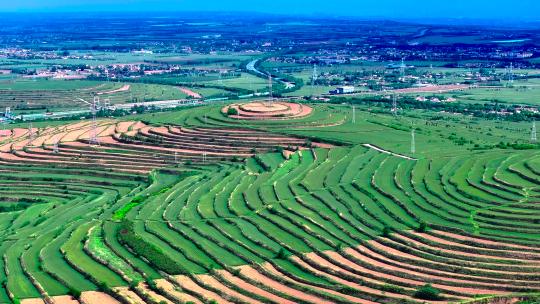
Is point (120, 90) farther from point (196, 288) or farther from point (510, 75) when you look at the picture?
point (196, 288)

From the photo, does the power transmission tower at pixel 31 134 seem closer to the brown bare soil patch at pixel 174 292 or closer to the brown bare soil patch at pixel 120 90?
the brown bare soil patch at pixel 120 90

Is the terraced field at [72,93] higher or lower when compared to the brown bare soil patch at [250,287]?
lower

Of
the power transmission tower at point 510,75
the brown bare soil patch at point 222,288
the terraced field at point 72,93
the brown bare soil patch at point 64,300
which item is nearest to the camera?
the brown bare soil patch at point 222,288

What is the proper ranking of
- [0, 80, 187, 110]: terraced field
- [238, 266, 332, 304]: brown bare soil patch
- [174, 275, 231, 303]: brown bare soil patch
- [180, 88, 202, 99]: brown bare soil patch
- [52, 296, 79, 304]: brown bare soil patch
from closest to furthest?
[238, 266, 332, 304]: brown bare soil patch → [174, 275, 231, 303]: brown bare soil patch → [52, 296, 79, 304]: brown bare soil patch → [0, 80, 187, 110]: terraced field → [180, 88, 202, 99]: brown bare soil patch

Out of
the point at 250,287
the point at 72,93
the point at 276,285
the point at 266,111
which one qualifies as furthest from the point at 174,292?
the point at 72,93

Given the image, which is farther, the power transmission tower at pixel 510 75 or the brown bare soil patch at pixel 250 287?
the power transmission tower at pixel 510 75

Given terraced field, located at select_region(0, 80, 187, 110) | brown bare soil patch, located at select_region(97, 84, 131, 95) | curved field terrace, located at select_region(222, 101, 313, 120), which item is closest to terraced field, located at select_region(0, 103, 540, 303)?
curved field terrace, located at select_region(222, 101, 313, 120)

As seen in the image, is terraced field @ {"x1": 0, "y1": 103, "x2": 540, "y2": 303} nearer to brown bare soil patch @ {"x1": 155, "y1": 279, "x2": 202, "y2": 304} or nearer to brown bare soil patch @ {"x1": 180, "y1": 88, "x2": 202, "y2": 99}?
brown bare soil patch @ {"x1": 155, "y1": 279, "x2": 202, "y2": 304}

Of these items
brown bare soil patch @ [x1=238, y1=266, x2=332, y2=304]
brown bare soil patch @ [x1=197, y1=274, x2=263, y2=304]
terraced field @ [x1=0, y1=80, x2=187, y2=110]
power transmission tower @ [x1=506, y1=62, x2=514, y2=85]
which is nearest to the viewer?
brown bare soil patch @ [x1=238, y1=266, x2=332, y2=304]

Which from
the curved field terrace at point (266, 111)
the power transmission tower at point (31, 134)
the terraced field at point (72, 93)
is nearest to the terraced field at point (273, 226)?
the curved field terrace at point (266, 111)

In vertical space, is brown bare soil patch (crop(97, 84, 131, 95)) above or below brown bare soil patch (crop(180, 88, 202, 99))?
above
